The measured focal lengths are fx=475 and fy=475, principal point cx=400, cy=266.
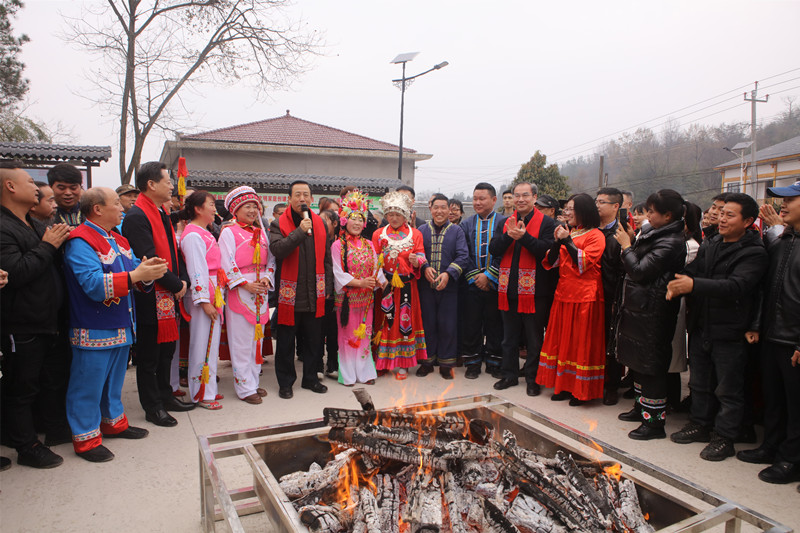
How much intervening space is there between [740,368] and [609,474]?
5.86ft

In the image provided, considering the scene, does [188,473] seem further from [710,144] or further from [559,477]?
[710,144]

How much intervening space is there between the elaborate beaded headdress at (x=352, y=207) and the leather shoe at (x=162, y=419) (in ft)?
7.90

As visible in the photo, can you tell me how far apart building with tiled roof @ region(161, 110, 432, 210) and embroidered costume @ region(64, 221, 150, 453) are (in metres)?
14.0

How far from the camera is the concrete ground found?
2619 millimetres

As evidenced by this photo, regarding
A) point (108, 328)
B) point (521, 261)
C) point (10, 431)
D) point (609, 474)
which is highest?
point (521, 261)

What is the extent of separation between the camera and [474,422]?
263 cm

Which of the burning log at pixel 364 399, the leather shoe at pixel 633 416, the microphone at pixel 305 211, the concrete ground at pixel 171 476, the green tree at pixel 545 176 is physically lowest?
the concrete ground at pixel 171 476

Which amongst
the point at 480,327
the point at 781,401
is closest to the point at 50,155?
the point at 480,327

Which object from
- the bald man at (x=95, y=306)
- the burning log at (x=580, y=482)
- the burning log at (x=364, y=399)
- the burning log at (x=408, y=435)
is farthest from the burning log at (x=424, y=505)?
the bald man at (x=95, y=306)

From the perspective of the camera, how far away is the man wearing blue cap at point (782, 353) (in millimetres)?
3070

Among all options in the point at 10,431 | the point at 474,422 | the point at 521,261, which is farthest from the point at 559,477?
the point at 10,431

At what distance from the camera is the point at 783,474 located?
3.07 metres

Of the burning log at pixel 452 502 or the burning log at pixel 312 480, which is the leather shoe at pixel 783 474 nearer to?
the burning log at pixel 452 502

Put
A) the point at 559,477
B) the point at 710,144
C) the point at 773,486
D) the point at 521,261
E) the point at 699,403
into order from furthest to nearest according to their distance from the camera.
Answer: the point at 710,144, the point at 521,261, the point at 699,403, the point at 773,486, the point at 559,477
